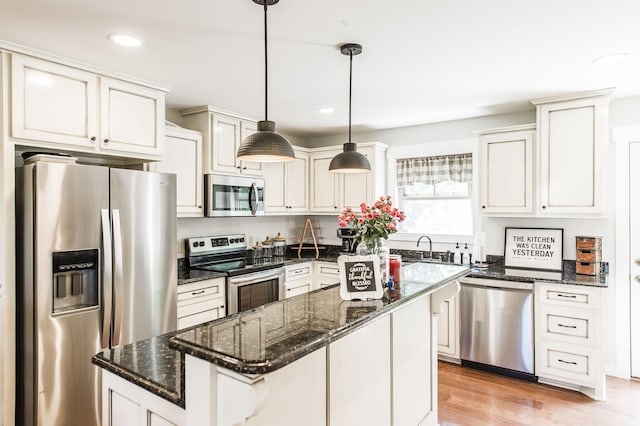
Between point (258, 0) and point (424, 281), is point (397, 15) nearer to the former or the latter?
point (258, 0)

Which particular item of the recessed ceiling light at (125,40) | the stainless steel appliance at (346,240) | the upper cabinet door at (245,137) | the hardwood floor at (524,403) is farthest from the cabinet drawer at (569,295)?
the recessed ceiling light at (125,40)

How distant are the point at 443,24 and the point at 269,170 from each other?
8.89ft

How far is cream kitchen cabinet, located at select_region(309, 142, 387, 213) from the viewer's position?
4508 mm

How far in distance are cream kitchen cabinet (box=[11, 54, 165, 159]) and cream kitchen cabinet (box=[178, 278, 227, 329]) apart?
1.10 m

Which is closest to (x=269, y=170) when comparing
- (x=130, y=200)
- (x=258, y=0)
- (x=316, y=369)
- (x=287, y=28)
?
(x=130, y=200)

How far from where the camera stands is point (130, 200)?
8.39 ft

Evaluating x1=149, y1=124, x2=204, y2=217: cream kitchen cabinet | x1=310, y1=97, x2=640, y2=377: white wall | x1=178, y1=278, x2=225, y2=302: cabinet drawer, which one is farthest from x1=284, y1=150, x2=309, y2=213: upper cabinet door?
x1=310, y1=97, x2=640, y2=377: white wall

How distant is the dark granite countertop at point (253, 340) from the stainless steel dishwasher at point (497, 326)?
1886 mm

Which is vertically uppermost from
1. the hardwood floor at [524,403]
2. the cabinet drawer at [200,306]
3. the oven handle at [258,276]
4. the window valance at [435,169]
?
the window valance at [435,169]

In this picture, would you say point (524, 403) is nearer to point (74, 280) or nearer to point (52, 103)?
point (74, 280)

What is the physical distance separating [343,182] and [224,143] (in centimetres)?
155

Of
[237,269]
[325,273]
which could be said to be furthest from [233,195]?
[325,273]

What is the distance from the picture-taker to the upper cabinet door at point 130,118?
2.66 metres

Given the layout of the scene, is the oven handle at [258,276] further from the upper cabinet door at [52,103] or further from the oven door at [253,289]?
the upper cabinet door at [52,103]
